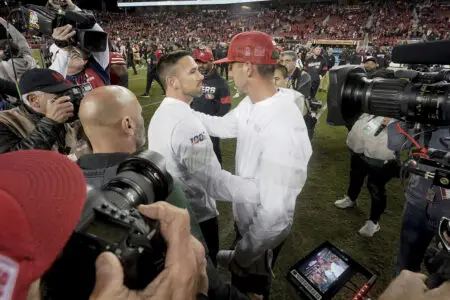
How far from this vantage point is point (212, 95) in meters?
4.58

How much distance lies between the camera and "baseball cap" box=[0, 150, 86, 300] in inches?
18.1

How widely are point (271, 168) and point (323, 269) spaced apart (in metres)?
0.65

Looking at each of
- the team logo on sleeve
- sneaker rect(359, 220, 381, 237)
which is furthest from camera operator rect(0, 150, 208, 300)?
sneaker rect(359, 220, 381, 237)

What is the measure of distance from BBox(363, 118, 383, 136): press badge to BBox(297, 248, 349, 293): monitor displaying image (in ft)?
5.42

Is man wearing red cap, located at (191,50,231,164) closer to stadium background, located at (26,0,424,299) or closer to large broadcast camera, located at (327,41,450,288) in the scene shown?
stadium background, located at (26,0,424,299)

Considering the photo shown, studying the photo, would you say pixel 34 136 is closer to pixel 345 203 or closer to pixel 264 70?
pixel 264 70

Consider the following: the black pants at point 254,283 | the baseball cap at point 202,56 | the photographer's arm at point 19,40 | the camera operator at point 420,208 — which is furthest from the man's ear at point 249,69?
the photographer's arm at point 19,40

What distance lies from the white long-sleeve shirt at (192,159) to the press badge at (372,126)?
1.68 metres

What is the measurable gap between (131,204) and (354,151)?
2899 millimetres

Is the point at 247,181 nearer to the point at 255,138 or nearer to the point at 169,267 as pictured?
the point at 255,138

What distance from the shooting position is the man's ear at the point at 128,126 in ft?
4.88

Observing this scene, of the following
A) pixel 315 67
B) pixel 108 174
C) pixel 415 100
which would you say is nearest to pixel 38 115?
pixel 108 174

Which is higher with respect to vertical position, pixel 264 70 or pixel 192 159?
pixel 264 70

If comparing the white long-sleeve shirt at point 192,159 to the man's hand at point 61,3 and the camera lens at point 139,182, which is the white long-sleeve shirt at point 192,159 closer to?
the camera lens at point 139,182
